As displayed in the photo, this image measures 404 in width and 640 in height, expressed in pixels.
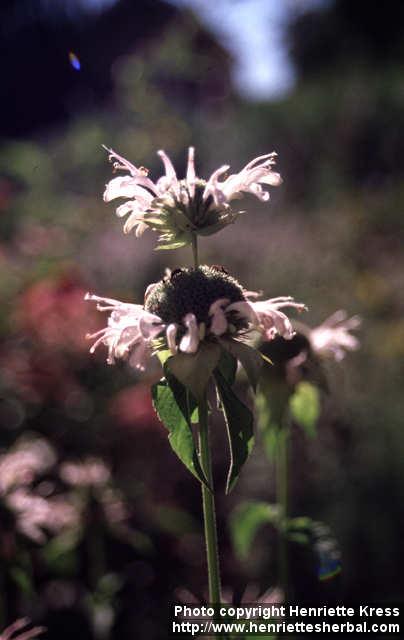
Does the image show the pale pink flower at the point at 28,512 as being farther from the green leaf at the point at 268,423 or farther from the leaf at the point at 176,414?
the leaf at the point at 176,414

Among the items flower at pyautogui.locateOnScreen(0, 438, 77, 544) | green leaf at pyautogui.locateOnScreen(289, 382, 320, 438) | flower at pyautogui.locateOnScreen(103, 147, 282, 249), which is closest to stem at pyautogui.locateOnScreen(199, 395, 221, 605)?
flower at pyautogui.locateOnScreen(103, 147, 282, 249)

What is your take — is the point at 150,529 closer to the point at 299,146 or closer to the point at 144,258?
the point at 144,258

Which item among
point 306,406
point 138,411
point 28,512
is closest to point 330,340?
point 306,406

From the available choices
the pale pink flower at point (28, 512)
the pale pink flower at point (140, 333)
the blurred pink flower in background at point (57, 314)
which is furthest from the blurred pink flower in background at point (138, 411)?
the pale pink flower at point (140, 333)

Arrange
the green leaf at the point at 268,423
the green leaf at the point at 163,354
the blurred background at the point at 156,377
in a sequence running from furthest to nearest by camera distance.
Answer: the blurred background at the point at 156,377, the green leaf at the point at 268,423, the green leaf at the point at 163,354

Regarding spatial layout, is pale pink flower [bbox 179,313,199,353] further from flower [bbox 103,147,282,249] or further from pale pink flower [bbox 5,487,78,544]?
pale pink flower [bbox 5,487,78,544]

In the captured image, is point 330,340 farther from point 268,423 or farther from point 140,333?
point 140,333

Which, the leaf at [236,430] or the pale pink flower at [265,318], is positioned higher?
the pale pink flower at [265,318]
